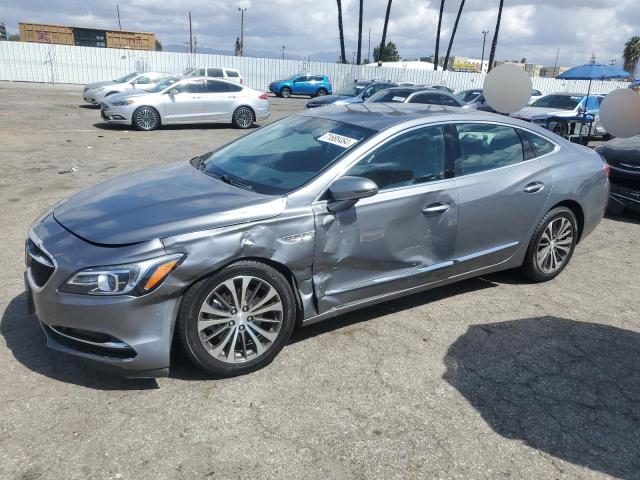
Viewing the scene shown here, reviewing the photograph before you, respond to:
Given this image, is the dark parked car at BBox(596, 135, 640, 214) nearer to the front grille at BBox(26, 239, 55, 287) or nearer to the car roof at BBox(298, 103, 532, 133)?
the car roof at BBox(298, 103, 532, 133)

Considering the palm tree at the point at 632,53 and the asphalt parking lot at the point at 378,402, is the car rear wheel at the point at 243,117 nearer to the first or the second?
the asphalt parking lot at the point at 378,402

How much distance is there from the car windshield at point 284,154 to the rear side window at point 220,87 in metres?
12.1

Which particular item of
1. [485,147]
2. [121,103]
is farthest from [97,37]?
[485,147]

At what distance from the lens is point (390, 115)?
4.20m

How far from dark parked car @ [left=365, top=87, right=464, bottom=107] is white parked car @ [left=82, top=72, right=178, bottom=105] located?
845cm

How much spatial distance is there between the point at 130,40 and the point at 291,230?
54525 mm

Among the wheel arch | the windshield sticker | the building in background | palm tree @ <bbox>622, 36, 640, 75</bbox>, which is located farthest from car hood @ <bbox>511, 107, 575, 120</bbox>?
palm tree @ <bbox>622, 36, 640, 75</bbox>

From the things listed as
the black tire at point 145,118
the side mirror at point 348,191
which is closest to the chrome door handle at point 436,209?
the side mirror at point 348,191

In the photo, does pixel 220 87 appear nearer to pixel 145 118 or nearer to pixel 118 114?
pixel 145 118

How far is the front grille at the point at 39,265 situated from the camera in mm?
3022

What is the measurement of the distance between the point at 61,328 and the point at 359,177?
199 cm

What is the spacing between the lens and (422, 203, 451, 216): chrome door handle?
153 inches

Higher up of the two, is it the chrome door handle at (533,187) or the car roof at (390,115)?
the car roof at (390,115)

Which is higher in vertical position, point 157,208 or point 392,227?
point 157,208
